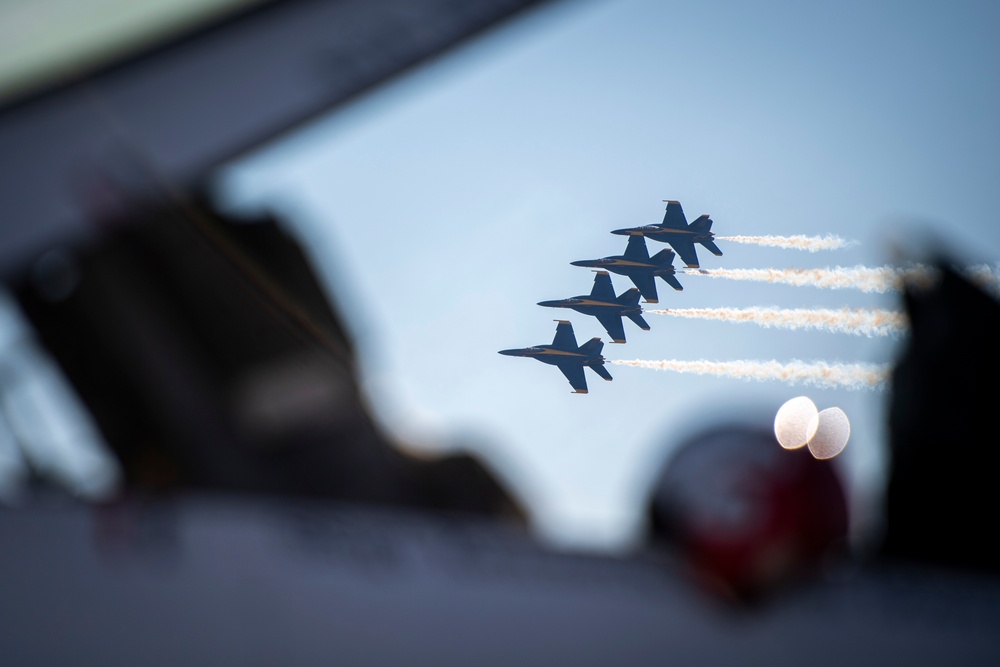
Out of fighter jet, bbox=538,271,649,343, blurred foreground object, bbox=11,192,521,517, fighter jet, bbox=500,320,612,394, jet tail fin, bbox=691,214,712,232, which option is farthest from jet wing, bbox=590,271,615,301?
blurred foreground object, bbox=11,192,521,517

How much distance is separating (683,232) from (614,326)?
30cm

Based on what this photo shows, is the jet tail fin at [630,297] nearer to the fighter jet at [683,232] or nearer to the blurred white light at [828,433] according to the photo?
the fighter jet at [683,232]

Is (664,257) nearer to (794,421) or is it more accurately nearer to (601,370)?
(601,370)

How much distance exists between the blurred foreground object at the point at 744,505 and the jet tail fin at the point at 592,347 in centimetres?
34

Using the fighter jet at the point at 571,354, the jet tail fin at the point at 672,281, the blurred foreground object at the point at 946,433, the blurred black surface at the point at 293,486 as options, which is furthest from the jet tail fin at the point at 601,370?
the blurred foreground object at the point at 946,433

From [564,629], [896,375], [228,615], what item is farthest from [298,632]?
[896,375]

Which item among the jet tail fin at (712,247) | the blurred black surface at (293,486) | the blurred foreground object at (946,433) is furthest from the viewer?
the blurred black surface at (293,486)

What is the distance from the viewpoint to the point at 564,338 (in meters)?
1.73

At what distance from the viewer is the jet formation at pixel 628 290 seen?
172 centimetres

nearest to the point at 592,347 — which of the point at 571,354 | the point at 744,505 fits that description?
the point at 571,354

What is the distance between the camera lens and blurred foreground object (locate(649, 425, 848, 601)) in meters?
1.71

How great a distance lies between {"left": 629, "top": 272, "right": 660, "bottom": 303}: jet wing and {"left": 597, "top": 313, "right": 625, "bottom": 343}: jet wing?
0.09 metres

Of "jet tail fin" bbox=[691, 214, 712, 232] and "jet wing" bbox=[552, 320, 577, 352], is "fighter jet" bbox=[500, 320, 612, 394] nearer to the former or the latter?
"jet wing" bbox=[552, 320, 577, 352]

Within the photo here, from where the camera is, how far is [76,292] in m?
3.47
